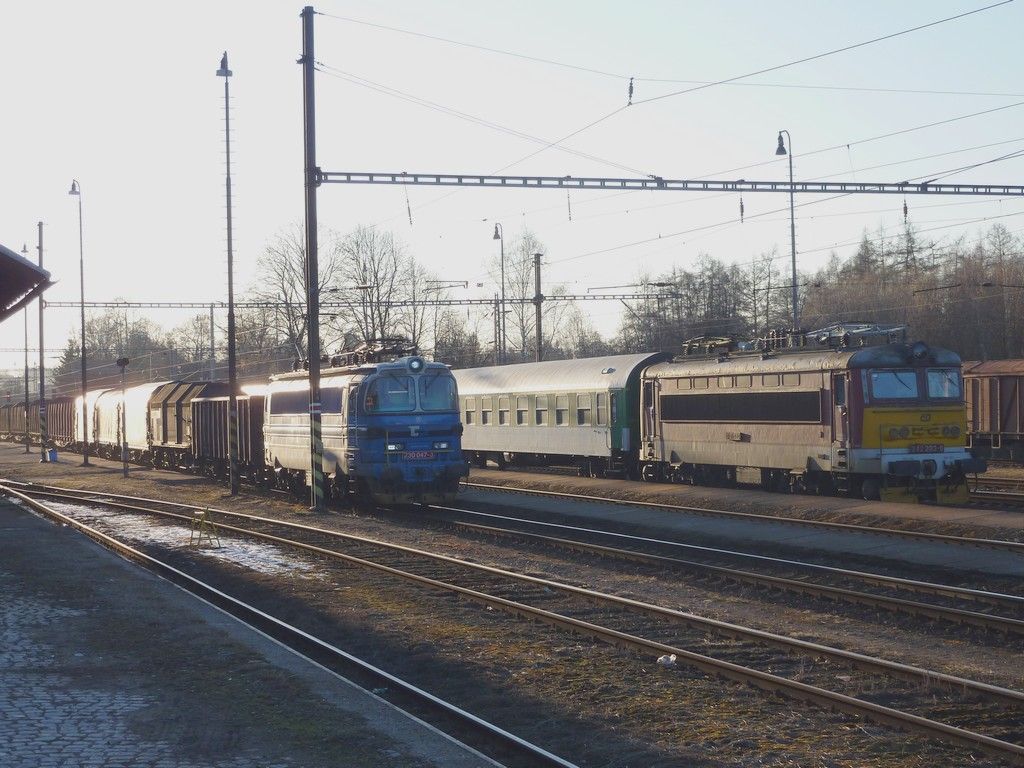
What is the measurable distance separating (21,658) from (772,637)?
6.70 m

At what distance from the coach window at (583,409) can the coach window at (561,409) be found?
64 cm

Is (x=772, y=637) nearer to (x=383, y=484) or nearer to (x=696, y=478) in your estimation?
(x=383, y=484)

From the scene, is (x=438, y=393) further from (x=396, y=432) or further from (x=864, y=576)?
(x=864, y=576)

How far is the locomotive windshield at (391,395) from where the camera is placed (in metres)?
22.5

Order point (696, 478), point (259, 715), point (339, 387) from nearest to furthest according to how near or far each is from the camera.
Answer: point (259, 715) → point (339, 387) → point (696, 478)

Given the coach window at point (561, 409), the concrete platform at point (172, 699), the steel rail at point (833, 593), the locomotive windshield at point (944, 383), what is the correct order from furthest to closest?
the coach window at point (561, 409)
the locomotive windshield at point (944, 383)
the steel rail at point (833, 593)
the concrete platform at point (172, 699)

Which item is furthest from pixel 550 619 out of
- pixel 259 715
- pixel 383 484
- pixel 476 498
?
pixel 476 498

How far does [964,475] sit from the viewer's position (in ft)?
70.5

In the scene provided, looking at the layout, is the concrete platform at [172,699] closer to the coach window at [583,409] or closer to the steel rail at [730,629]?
the steel rail at [730,629]

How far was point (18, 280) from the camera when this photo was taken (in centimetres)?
1759

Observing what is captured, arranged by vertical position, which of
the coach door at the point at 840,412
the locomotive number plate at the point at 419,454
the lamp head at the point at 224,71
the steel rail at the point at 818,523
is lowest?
the steel rail at the point at 818,523

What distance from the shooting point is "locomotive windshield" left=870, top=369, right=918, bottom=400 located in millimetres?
21031

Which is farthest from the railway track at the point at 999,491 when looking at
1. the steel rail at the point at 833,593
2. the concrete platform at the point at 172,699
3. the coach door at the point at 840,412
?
the concrete platform at the point at 172,699

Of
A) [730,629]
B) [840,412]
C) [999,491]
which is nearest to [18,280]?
[730,629]
